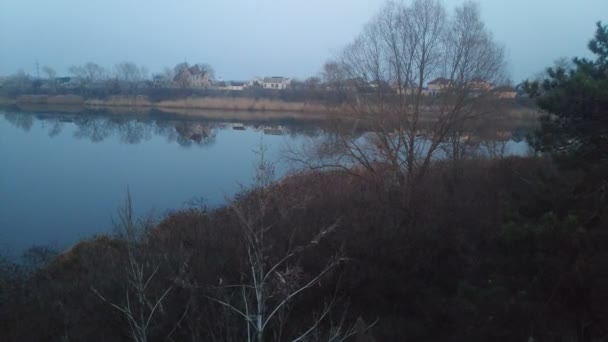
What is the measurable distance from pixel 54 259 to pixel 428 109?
12371mm

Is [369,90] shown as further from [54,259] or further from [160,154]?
[160,154]

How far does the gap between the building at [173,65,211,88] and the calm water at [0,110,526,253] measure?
23321 millimetres

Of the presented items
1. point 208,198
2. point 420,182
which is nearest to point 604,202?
point 420,182

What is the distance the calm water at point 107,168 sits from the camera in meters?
15.7

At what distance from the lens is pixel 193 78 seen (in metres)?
75.6

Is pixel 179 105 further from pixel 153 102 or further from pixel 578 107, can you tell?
pixel 578 107

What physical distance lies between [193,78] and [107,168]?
54142 mm

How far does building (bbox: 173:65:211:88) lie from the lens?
63938mm

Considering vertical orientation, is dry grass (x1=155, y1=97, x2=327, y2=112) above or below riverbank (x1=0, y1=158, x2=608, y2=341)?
above

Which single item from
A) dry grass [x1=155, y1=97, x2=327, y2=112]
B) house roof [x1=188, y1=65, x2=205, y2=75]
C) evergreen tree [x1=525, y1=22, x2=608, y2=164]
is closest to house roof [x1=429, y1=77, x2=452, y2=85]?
evergreen tree [x1=525, y1=22, x2=608, y2=164]

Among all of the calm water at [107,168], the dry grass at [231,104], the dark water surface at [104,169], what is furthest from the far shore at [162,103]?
the calm water at [107,168]

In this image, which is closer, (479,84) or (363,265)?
(363,265)

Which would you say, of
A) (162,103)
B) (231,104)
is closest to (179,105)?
(162,103)

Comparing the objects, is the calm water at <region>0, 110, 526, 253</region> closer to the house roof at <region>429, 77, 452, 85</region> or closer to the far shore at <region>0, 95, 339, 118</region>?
the house roof at <region>429, 77, 452, 85</region>
